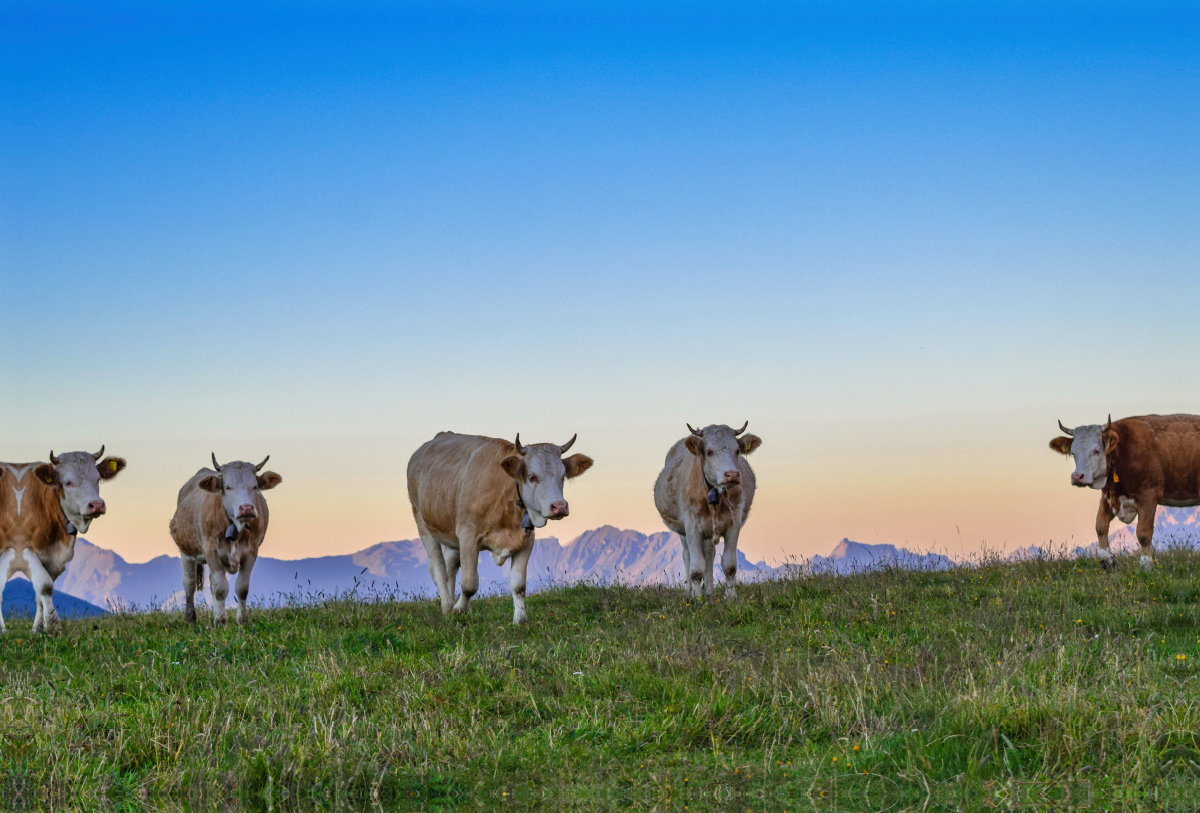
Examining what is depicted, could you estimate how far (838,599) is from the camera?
12031mm

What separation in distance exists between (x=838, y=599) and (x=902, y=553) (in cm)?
504

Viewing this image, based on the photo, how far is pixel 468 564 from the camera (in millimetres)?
13766

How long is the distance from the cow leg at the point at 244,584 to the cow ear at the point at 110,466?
2825mm

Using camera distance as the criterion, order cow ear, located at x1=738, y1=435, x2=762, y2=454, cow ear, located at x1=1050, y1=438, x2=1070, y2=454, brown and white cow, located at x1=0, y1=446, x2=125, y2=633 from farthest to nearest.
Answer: cow ear, located at x1=1050, y1=438, x2=1070, y2=454 < cow ear, located at x1=738, y1=435, x2=762, y2=454 < brown and white cow, located at x1=0, y1=446, x2=125, y2=633

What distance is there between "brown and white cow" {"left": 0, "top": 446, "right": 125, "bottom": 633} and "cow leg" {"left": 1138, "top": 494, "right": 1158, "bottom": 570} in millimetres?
15763

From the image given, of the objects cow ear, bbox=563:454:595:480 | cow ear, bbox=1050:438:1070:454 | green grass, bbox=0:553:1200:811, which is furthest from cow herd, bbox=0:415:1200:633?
green grass, bbox=0:553:1200:811

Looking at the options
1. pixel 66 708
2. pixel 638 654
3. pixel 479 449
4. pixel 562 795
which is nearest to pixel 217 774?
pixel 562 795

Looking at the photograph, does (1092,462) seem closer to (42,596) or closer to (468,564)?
(468,564)

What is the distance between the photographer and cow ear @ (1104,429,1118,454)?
16641 millimetres

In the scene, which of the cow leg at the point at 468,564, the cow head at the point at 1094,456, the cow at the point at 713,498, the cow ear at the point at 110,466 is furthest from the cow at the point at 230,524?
the cow head at the point at 1094,456

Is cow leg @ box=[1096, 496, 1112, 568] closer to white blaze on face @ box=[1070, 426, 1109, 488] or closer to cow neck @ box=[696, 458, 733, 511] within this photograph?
white blaze on face @ box=[1070, 426, 1109, 488]

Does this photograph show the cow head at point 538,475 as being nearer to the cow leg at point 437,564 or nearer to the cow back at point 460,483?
the cow back at point 460,483

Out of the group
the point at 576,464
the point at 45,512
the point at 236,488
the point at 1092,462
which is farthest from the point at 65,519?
the point at 1092,462

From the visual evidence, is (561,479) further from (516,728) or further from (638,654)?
(516,728)
